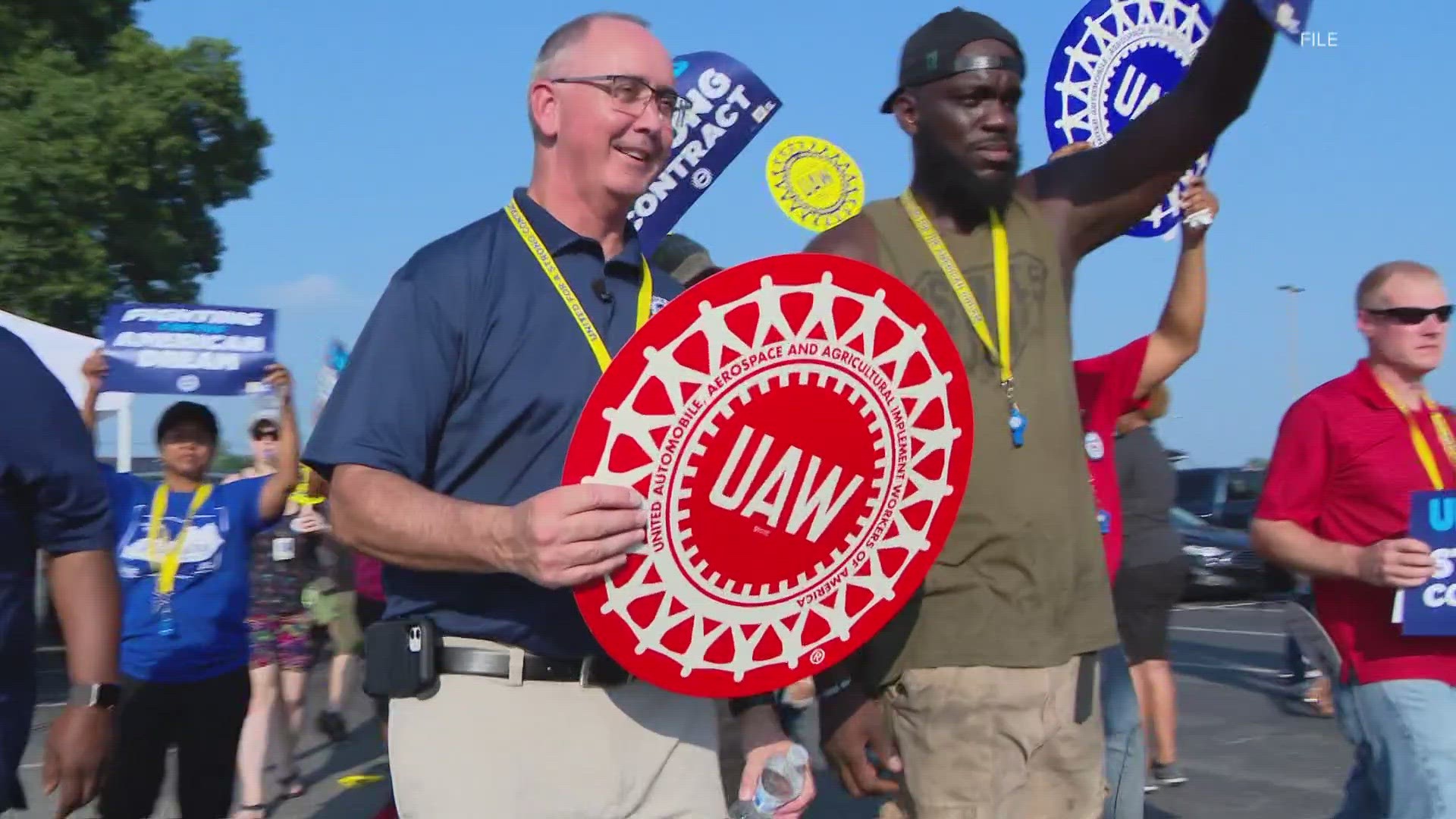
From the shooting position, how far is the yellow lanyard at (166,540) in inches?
253

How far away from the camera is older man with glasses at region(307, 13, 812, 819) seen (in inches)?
99.3

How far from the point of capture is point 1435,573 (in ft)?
14.0

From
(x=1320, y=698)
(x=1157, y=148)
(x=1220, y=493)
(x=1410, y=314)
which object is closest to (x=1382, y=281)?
(x=1410, y=314)

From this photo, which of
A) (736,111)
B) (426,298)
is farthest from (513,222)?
(736,111)

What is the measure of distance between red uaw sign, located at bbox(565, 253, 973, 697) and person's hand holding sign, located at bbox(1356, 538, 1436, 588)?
208 cm

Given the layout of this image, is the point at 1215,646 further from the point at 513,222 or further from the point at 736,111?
the point at 513,222

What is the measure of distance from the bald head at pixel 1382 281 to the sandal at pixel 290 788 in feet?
19.6

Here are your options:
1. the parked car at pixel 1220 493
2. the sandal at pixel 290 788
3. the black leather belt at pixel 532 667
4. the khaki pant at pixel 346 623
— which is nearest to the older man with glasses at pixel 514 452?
the black leather belt at pixel 532 667

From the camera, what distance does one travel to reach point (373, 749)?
10.4 metres

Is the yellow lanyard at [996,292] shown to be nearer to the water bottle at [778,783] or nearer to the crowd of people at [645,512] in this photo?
the crowd of people at [645,512]

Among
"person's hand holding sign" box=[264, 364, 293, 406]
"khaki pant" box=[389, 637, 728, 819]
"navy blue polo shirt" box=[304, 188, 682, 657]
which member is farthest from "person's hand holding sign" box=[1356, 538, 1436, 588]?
"person's hand holding sign" box=[264, 364, 293, 406]

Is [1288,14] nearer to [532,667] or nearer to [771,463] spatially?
[771,463]

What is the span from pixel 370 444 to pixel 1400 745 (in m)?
2.98

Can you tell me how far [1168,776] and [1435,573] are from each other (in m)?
4.28
